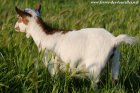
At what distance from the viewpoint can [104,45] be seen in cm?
578

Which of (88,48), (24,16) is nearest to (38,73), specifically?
(88,48)

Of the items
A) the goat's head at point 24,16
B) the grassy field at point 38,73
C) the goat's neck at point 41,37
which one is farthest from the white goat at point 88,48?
the goat's head at point 24,16

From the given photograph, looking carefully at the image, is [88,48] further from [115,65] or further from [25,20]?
[25,20]

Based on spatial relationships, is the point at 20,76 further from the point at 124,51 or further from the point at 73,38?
the point at 124,51

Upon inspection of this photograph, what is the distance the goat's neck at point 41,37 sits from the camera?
20.5ft

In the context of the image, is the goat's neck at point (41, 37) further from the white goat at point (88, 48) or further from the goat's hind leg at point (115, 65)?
the goat's hind leg at point (115, 65)

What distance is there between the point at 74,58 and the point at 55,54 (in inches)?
10.9

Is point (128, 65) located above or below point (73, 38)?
below

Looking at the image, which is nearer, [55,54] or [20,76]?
[20,76]

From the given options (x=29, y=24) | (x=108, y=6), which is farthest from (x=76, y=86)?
(x=108, y=6)

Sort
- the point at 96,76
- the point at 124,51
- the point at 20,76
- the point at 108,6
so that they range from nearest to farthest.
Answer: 1. the point at 20,76
2. the point at 96,76
3. the point at 124,51
4. the point at 108,6

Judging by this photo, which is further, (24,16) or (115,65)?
(24,16)

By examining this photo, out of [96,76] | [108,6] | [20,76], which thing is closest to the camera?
[20,76]

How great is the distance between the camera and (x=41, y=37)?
6.52 metres
